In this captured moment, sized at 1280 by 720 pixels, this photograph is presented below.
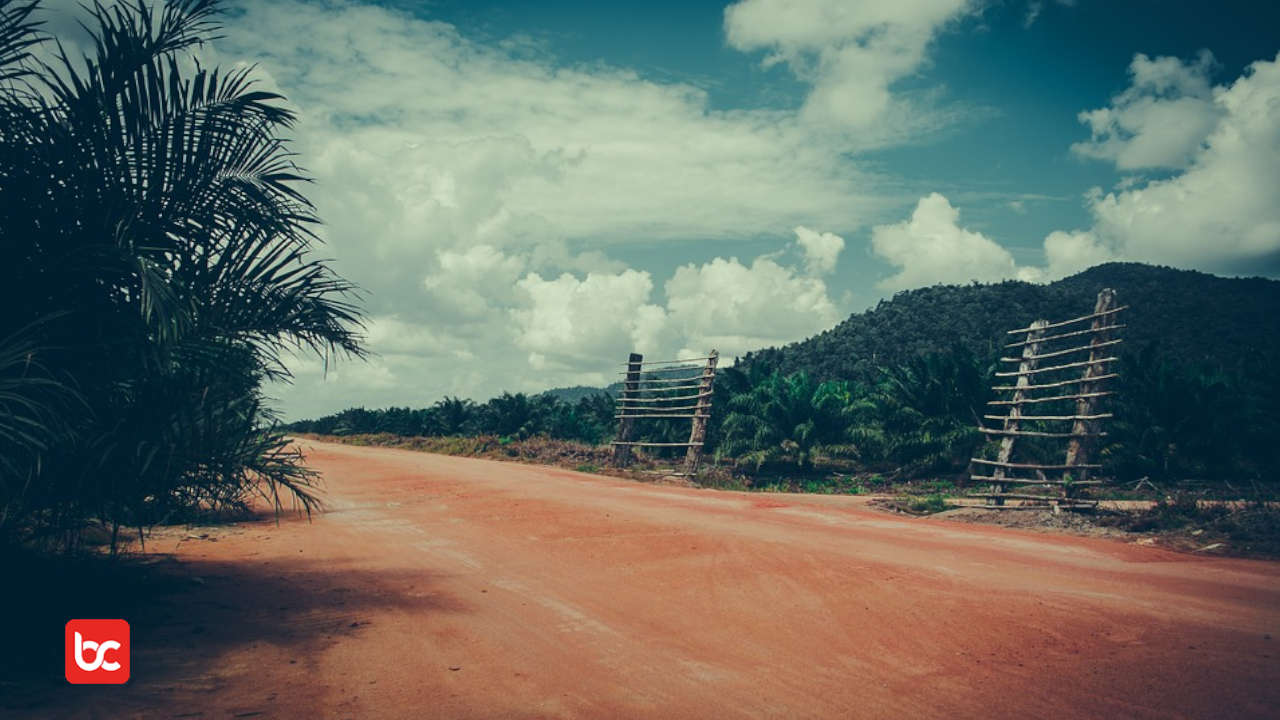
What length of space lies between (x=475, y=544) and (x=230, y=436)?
3.74 metres

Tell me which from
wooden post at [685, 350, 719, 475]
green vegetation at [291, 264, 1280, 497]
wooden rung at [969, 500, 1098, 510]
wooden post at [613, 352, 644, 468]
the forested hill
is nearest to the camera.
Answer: wooden rung at [969, 500, 1098, 510]

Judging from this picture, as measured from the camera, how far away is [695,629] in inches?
185

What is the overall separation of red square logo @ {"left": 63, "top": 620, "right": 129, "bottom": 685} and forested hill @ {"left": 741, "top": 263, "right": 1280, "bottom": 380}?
120 feet

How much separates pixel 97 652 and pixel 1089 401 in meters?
12.3

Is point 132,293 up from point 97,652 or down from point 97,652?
up

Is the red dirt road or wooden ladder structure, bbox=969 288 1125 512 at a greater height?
wooden ladder structure, bbox=969 288 1125 512

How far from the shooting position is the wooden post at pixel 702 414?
58.1ft

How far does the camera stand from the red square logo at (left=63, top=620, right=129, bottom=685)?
138 inches

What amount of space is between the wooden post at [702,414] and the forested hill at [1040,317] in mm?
21675

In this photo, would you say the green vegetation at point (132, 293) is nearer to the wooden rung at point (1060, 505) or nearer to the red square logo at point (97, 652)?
the red square logo at point (97, 652)

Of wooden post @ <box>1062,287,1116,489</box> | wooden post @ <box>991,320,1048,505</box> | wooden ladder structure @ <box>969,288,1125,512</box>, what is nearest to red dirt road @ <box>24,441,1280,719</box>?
wooden ladder structure @ <box>969,288,1125,512</box>

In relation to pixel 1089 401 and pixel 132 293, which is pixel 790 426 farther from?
pixel 132 293

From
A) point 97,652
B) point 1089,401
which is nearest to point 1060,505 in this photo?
point 1089,401

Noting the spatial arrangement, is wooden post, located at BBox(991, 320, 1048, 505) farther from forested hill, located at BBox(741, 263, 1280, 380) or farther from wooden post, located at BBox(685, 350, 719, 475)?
forested hill, located at BBox(741, 263, 1280, 380)
